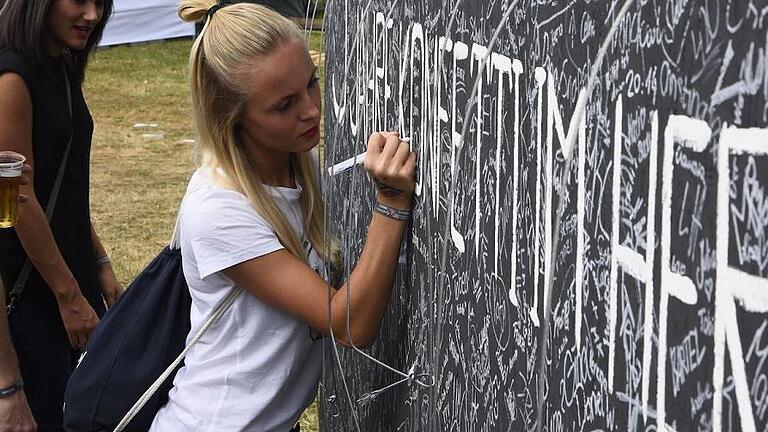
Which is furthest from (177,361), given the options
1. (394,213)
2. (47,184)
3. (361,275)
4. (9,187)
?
(47,184)

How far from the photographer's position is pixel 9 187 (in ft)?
8.21

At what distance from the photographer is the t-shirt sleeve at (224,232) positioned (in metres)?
1.93

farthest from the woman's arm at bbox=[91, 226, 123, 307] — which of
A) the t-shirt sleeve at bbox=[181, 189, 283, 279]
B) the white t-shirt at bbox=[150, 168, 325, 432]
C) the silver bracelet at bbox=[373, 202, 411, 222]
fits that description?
the silver bracelet at bbox=[373, 202, 411, 222]

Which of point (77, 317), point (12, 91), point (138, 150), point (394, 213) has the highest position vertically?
point (12, 91)

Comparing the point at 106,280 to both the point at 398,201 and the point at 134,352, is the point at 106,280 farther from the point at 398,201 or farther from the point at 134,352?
the point at 398,201

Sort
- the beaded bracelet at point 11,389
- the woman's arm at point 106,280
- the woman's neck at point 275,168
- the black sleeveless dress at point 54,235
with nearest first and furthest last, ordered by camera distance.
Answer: the woman's neck at point 275,168 < the beaded bracelet at point 11,389 < the black sleeveless dress at point 54,235 < the woman's arm at point 106,280

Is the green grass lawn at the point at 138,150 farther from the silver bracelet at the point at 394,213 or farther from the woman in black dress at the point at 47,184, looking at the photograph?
the silver bracelet at the point at 394,213

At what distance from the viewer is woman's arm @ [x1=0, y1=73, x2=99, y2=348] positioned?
272 centimetres

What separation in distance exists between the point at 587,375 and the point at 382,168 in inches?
31.8

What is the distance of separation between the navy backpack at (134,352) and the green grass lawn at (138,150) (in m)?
2.15

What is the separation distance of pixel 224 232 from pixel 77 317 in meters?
1.10

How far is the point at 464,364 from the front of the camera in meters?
1.47

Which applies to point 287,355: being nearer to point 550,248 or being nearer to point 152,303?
point 152,303

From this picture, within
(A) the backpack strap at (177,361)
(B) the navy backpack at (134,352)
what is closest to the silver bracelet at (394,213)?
(A) the backpack strap at (177,361)
